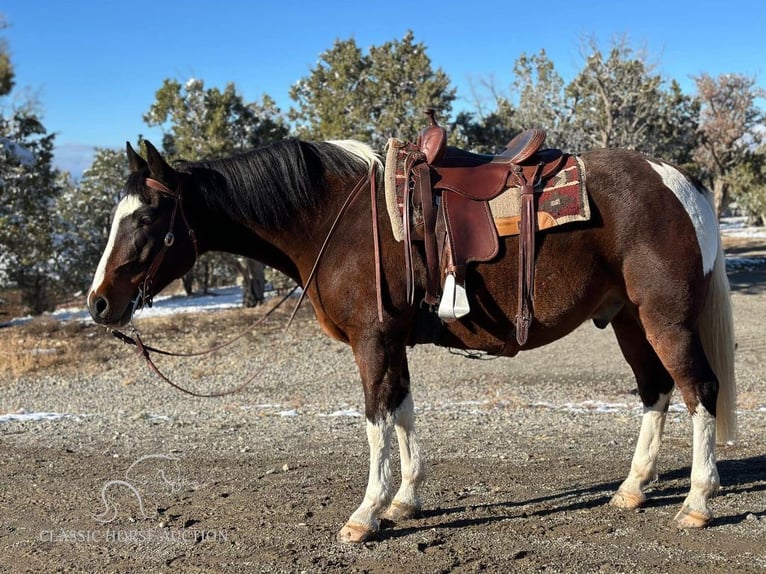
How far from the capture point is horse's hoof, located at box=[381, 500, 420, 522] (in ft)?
13.0

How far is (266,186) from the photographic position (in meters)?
3.91

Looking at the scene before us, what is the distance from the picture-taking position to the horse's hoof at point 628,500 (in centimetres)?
406

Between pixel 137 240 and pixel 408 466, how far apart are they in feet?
6.79

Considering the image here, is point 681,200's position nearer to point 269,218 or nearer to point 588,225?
point 588,225

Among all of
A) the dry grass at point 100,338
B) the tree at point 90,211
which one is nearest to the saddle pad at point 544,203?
the dry grass at point 100,338

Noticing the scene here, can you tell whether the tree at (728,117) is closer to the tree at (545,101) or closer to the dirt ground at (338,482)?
the tree at (545,101)

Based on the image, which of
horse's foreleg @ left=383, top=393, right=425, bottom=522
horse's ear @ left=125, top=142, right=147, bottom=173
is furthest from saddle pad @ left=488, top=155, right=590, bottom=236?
horse's ear @ left=125, top=142, right=147, bottom=173

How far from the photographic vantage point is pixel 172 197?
3.78 meters

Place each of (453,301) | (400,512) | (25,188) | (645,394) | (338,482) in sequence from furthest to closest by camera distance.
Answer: (25,188)
(338,482)
(645,394)
(400,512)
(453,301)

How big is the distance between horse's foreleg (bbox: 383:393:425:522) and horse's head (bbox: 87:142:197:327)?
1.67 meters

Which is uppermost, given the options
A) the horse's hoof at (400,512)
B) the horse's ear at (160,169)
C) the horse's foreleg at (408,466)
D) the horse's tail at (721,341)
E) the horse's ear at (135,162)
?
the horse's ear at (135,162)

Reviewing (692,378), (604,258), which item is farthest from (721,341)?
(604,258)

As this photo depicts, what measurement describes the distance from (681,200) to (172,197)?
2.86 meters

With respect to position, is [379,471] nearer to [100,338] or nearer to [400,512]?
[400,512]
